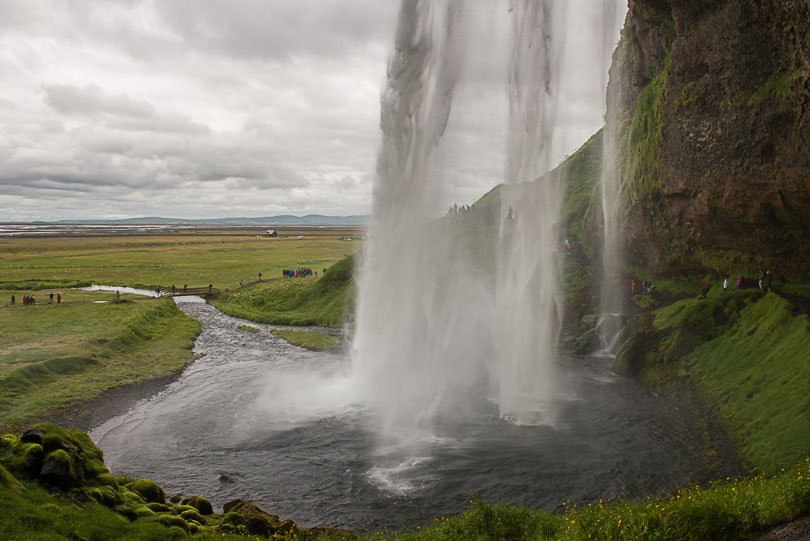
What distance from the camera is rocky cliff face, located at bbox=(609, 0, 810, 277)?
1211 inches

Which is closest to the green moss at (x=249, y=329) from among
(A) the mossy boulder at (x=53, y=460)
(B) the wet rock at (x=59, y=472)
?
(A) the mossy boulder at (x=53, y=460)

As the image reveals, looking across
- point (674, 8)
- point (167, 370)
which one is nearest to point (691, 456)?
point (674, 8)

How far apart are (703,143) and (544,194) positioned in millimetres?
11564

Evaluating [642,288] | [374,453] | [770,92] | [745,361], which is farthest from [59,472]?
[642,288]

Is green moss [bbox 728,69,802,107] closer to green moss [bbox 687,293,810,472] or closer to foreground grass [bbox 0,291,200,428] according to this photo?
green moss [bbox 687,293,810,472]

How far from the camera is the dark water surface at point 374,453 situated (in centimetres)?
2139

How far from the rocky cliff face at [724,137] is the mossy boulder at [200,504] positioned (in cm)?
3406

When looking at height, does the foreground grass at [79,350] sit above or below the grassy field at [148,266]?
below

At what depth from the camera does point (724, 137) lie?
3584 centimetres

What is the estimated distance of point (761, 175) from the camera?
3312 centimetres

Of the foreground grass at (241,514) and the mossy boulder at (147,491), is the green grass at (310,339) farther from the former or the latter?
the foreground grass at (241,514)

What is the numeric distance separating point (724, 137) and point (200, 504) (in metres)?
37.4

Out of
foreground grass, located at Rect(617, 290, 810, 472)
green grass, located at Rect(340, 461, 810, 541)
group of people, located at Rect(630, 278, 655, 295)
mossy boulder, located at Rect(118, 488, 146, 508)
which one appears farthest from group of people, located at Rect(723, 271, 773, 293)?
mossy boulder, located at Rect(118, 488, 146, 508)

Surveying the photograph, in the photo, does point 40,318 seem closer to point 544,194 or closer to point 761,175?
point 544,194
